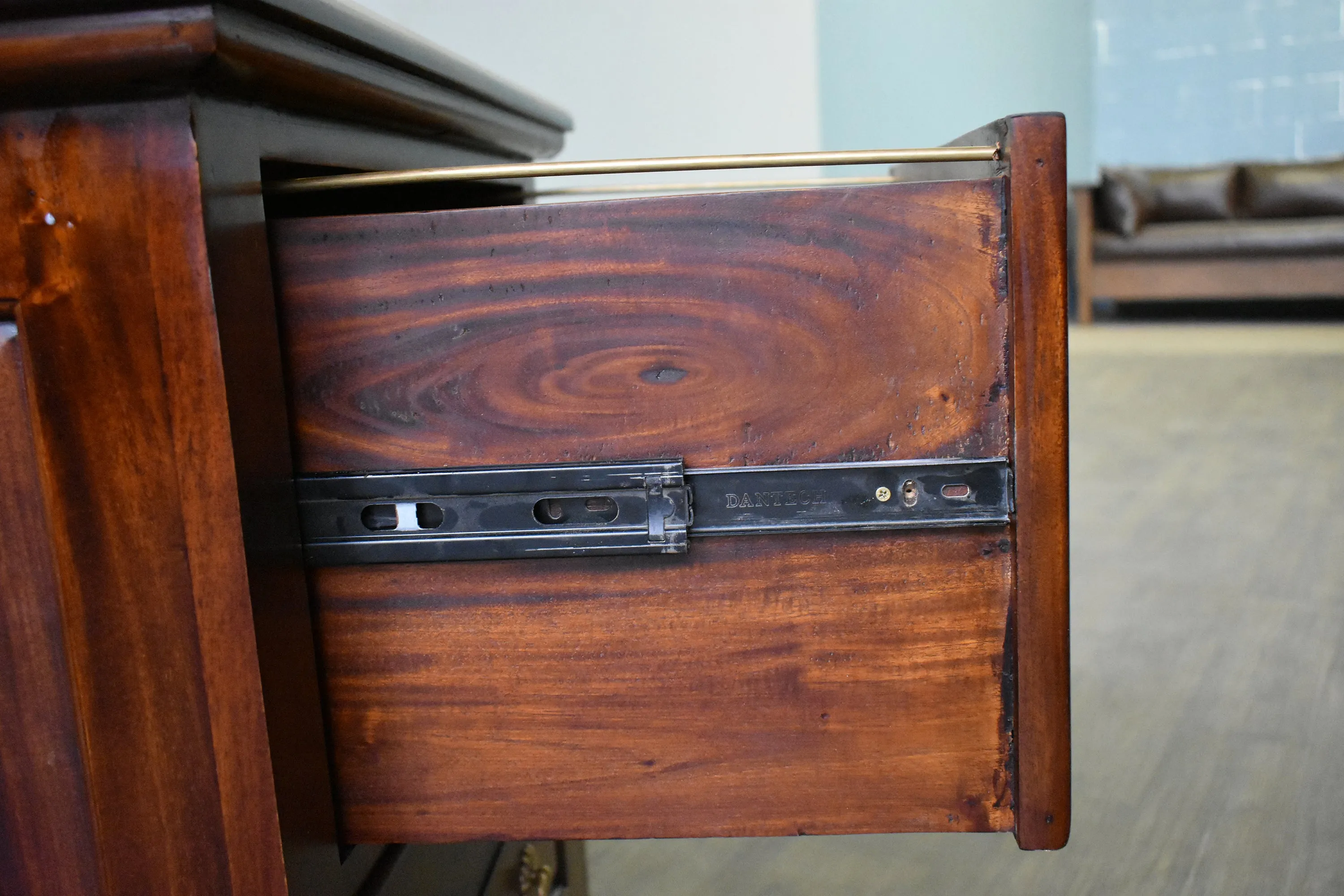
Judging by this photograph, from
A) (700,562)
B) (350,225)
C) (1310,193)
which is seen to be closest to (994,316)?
(700,562)

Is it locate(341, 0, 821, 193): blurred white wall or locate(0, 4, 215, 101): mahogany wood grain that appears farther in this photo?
locate(341, 0, 821, 193): blurred white wall

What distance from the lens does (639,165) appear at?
0.54 meters

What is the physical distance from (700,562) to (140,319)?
25cm

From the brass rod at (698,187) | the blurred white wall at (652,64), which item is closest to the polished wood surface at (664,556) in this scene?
the brass rod at (698,187)

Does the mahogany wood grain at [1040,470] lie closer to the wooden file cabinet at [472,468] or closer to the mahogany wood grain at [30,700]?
the wooden file cabinet at [472,468]

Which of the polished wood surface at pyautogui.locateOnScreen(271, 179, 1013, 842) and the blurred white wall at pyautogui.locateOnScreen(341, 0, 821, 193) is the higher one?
the blurred white wall at pyautogui.locateOnScreen(341, 0, 821, 193)

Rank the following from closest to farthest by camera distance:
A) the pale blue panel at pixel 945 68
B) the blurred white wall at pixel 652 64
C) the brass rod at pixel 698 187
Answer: the brass rod at pixel 698 187
the blurred white wall at pixel 652 64
the pale blue panel at pixel 945 68

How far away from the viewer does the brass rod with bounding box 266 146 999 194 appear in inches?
20.2

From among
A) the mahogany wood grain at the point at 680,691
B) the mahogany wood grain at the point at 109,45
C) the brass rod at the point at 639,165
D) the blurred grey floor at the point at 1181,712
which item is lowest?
the blurred grey floor at the point at 1181,712

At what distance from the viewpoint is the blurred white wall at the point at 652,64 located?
187 cm

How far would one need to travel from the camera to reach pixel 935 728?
53cm

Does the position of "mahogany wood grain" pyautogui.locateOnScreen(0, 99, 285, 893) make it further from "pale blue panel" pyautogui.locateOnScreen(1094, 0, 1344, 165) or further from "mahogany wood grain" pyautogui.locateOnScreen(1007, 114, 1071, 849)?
"pale blue panel" pyautogui.locateOnScreen(1094, 0, 1344, 165)

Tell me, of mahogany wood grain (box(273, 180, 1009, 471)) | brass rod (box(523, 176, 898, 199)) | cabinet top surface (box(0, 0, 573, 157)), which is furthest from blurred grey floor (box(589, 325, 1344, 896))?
cabinet top surface (box(0, 0, 573, 157))

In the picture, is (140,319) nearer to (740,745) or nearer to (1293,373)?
(740,745)
